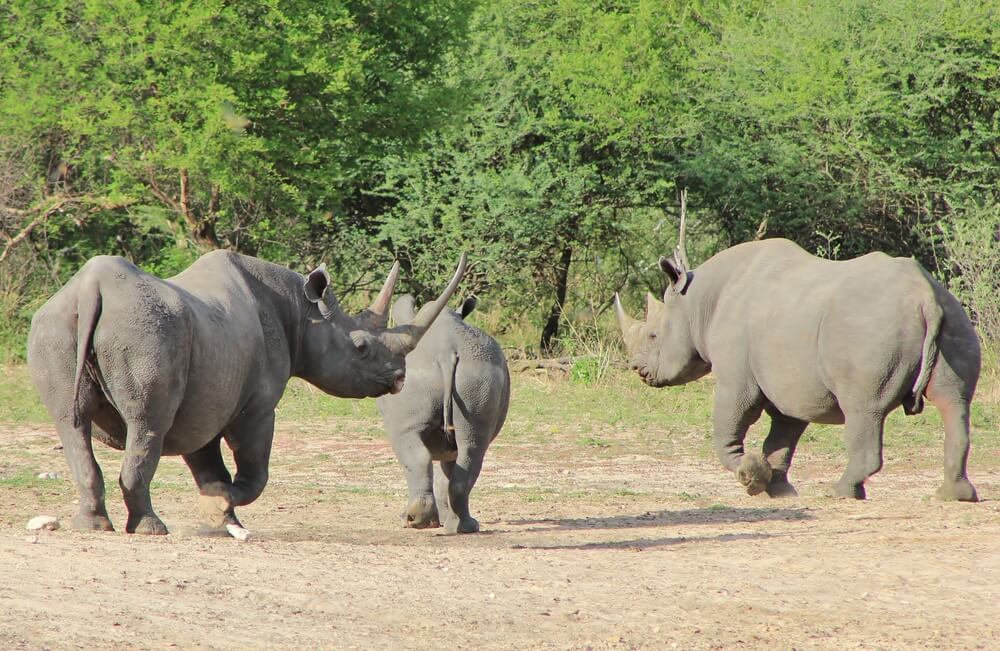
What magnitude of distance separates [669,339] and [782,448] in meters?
1.37

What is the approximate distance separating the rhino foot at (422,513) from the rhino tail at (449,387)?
0.47 m

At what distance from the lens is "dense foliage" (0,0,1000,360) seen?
18.8 meters

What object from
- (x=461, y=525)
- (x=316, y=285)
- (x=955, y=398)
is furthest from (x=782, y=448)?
(x=316, y=285)

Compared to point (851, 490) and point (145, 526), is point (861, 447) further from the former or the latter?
point (145, 526)

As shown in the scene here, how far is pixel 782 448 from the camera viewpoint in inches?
441

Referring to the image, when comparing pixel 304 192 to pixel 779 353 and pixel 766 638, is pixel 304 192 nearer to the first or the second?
pixel 779 353

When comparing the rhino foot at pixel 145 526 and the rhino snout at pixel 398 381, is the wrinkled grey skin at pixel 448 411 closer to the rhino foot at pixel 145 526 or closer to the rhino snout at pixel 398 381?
the rhino snout at pixel 398 381

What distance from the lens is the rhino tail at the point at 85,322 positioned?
727 cm

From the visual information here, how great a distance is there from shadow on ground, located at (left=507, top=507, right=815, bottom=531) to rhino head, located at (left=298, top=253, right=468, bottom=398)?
5.35ft

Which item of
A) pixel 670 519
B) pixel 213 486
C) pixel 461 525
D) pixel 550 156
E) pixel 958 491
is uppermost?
pixel 550 156

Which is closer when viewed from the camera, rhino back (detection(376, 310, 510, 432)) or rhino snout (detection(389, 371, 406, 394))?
rhino snout (detection(389, 371, 406, 394))

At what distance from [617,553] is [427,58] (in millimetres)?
13396

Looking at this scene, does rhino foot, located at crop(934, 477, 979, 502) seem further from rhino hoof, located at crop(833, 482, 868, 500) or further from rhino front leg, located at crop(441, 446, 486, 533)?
rhino front leg, located at crop(441, 446, 486, 533)

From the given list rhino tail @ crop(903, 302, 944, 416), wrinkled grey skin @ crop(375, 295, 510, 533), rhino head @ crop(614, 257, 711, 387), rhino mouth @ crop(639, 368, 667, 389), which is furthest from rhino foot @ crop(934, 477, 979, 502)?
wrinkled grey skin @ crop(375, 295, 510, 533)
